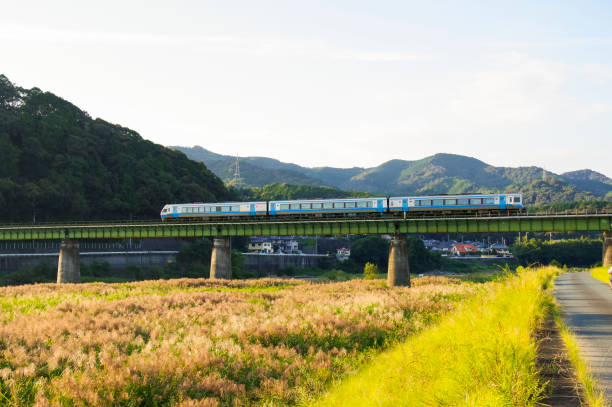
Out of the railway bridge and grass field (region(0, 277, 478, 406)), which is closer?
grass field (region(0, 277, 478, 406))

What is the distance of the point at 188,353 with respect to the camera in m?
13.0

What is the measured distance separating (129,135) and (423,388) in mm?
127378

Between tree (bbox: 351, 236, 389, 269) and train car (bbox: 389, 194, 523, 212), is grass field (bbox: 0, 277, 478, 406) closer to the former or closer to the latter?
train car (bbox: 389, 194, 523, 212)

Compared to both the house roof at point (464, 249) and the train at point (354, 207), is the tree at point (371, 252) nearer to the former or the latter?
the house roof at point (464, 249)

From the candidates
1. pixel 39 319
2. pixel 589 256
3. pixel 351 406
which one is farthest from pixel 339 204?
pixel 589 256

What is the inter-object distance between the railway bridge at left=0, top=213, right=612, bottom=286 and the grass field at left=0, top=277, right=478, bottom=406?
3046cm

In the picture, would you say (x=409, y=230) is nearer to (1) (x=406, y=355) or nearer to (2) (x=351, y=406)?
(1) (x=406, y=355)

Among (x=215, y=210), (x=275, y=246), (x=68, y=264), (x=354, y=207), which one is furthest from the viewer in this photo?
(x=275, y=246)

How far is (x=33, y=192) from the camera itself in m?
85.7

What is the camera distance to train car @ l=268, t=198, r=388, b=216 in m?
57.5

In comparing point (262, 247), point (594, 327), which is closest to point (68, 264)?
point (594, 327)

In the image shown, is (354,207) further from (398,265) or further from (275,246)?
(275,246)

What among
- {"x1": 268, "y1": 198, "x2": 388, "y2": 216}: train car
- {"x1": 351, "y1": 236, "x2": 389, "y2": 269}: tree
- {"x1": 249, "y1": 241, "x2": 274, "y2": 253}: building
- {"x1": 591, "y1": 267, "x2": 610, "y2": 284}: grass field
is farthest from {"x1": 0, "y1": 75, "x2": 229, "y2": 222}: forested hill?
{"x1": 591, "y1": 267, "x2": 610, "y2": 284}: grass field

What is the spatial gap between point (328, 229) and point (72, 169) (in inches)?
2642
